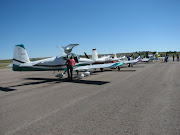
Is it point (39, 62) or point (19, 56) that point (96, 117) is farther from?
point (19, 56)

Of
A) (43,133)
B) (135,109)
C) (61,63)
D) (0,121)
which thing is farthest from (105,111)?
(61,63)

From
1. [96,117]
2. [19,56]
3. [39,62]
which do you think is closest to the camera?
[96,117]

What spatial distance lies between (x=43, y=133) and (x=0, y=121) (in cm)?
162

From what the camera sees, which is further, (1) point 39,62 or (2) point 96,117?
(1) point 39,62

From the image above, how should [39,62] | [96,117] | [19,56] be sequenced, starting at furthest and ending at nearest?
1. [39,62]
2. [19,56]
3. [96,117]

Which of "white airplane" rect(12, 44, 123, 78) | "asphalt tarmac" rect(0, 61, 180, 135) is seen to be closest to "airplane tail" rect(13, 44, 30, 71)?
"white airplane" rect(12, 44, 123, 78)

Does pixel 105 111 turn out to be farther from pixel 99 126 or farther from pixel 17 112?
pixel 17 112

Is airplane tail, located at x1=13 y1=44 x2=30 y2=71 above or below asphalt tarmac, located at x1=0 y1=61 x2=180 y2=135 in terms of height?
above

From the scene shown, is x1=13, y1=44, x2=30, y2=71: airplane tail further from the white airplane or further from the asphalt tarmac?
the asphalt tarmac

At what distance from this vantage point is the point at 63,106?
484cm

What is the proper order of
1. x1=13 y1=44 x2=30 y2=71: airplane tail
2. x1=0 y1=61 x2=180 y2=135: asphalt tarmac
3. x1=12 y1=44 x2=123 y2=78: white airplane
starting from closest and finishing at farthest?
x1=0 y1=61 x2=180 y2=135: asphalt tarmac < x1=13 y1=44 x2=30 y2=71: airplane tail < x1=12 y1=44 x2=123 y2=78: white airplane

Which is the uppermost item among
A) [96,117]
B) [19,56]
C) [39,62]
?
[19,56]

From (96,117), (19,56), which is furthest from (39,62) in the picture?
(96,117)

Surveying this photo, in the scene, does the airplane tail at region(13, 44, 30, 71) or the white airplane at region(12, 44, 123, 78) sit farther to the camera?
the white airplane at region(12, 44, 123, 78)
